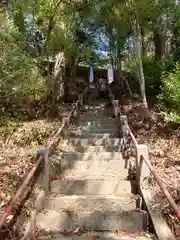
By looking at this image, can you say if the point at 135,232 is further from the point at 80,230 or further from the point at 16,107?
the point at 16,107

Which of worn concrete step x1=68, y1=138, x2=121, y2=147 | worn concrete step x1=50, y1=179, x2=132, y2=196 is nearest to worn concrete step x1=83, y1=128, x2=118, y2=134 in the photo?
worn concrete step x1=68, y1=138, x2=121, y2=147

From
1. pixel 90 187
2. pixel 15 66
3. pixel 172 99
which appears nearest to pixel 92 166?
pixel 90 187

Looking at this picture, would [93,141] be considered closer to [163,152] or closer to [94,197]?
[163,152]

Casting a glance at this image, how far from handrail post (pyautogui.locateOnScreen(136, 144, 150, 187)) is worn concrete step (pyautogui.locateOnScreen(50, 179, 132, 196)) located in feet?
1.08

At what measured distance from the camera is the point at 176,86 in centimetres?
981

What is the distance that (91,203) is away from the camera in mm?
6070

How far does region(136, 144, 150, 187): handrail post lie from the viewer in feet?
21.2

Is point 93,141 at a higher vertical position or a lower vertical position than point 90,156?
higher

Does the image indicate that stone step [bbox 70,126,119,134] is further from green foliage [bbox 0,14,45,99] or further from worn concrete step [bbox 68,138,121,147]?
green foliage [bbox 0,14,45,99]

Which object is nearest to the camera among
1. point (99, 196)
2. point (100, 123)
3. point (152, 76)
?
point (99, 196)

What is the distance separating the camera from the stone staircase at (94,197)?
17.8 ft

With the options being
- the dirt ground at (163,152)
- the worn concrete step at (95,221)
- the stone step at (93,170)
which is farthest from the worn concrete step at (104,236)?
the stone step at (93,170)

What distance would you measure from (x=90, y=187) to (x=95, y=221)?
1290 millimetres

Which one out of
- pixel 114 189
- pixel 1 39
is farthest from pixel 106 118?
pixel 114 189
